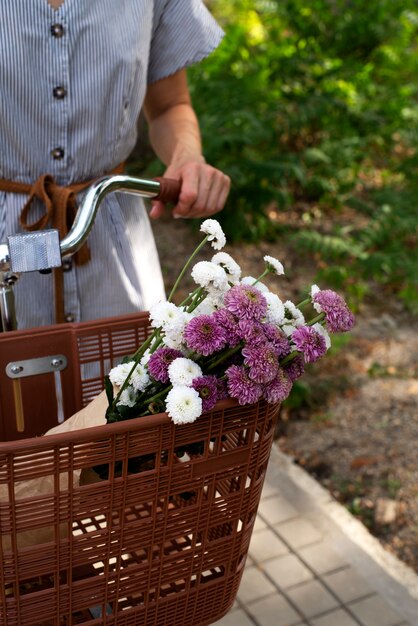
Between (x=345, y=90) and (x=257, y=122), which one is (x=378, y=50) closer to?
(x=345, y=90)

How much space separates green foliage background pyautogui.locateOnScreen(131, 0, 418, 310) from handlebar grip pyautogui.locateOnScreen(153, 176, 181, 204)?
273 centimetres

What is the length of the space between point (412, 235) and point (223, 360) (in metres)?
4.20

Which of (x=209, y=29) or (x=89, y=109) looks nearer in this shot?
(x=89, y=109)

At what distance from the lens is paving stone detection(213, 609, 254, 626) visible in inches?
104

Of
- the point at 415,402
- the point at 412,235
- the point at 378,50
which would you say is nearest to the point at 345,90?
the point at 378,50

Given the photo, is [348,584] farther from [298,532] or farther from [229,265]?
[229,265]

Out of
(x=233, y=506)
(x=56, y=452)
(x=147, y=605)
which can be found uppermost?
(x=56, y=452)

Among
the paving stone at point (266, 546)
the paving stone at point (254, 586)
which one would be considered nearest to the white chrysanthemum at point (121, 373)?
the paving stone at point (254, 586)

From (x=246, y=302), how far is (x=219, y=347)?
8 cm

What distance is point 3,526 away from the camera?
3.99 ft

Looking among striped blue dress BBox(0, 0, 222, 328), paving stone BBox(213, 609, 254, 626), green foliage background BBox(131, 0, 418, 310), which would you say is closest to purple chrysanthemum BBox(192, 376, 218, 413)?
striped blue dress BBox(0, 0, 222, 328)

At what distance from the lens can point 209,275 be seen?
1.27 m

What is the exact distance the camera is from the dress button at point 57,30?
1829 millimetres

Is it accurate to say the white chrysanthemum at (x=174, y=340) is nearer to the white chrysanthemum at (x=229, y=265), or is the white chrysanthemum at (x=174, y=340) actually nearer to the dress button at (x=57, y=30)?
the white chrysanthemum at (x=229, y=265)
